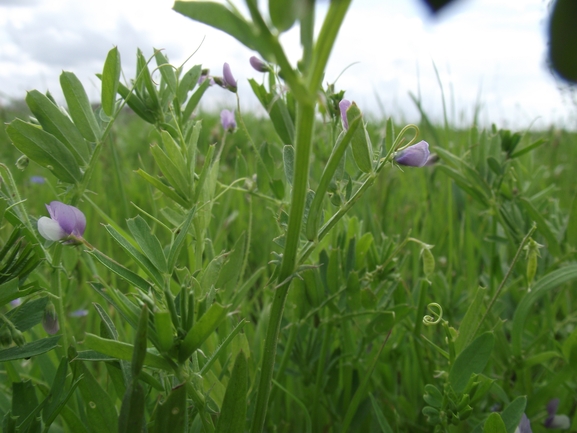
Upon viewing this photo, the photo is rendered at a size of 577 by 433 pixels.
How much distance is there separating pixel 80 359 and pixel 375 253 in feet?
1.71

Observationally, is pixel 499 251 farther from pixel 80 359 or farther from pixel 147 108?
pixel 80 359

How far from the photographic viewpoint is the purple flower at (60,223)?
1.99 feet

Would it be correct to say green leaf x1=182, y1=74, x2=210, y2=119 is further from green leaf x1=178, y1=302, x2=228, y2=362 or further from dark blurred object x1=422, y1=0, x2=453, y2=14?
dark blurred object x1=422, y1=0, x2=453, y2=14

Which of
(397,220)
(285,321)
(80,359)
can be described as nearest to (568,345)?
(285,321)

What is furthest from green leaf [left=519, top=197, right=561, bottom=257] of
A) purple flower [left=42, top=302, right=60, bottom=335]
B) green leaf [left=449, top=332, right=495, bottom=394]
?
purple flower [left=42, top=302, right=60, bottom=335]

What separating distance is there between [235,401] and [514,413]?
373mm

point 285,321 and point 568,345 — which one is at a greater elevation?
point 285,321

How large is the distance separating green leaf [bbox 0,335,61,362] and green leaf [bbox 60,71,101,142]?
0.29 metres

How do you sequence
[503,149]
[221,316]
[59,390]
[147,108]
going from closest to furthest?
[221,316], [59,390], [147,108], [503,149]

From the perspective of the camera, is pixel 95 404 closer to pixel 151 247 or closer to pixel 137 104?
pixel 151 247

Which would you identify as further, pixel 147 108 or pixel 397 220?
pixel 397 220

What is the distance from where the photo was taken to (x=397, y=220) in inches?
64.7

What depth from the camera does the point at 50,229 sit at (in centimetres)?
61

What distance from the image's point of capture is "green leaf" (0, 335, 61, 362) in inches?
23.7
